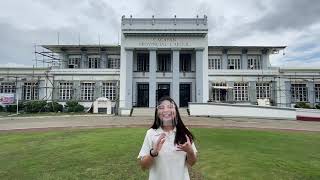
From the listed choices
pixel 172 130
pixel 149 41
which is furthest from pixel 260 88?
pixel 172 130

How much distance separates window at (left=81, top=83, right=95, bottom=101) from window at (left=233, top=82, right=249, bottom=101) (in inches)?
682

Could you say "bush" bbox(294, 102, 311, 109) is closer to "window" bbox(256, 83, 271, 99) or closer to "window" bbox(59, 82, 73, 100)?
"window" bbox(256, 83, 271, 99)

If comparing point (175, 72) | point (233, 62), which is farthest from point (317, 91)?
point (175, 72)

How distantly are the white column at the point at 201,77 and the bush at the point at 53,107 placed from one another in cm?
1568

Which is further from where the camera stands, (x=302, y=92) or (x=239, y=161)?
(x=302, y=92)

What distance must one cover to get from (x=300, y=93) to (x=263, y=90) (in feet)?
14.5

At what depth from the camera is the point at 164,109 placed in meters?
3.11

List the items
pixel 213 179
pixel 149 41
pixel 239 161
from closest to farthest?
pixel 213 179 < pixel 239 161 < pixel 149 41

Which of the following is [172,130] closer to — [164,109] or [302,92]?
[164,109]

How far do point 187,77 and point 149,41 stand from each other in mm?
6256

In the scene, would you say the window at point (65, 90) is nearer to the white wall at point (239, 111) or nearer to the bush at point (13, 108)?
the bush at point (13, 108)

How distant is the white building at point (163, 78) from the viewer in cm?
3694

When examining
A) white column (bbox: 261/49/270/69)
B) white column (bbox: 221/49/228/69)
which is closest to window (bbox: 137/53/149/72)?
white column (bbox: 221/49/228/69)

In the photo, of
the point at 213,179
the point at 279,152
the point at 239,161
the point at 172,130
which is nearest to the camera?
the point at 172,130
